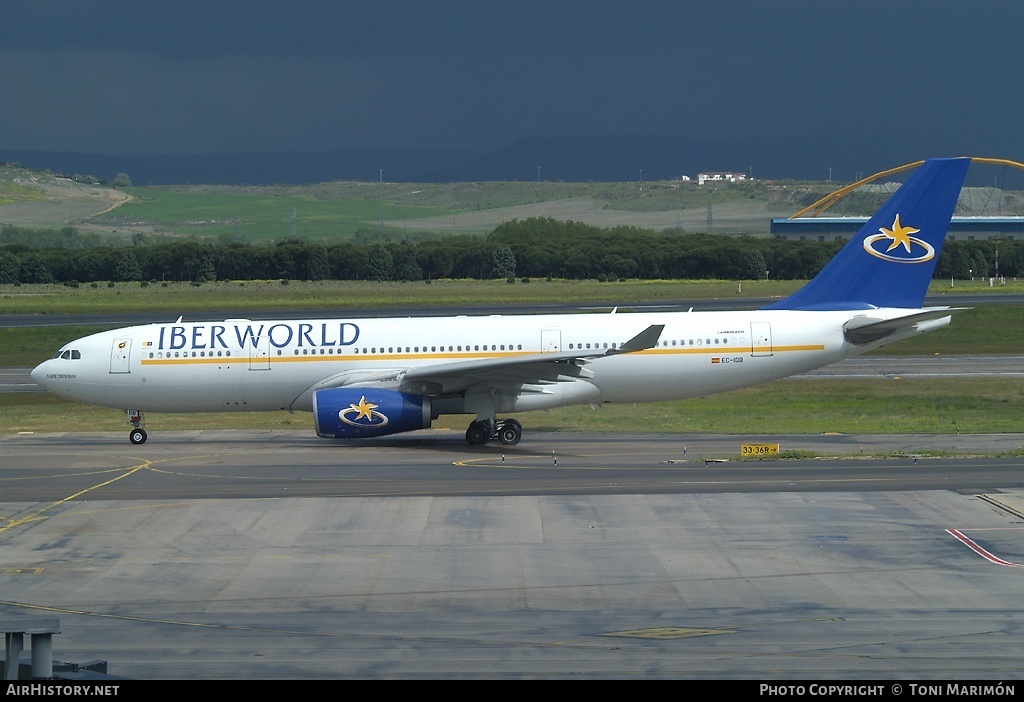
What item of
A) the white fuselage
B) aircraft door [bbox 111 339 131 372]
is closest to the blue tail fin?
the white fuselage

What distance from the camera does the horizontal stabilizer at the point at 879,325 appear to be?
34.7 meters

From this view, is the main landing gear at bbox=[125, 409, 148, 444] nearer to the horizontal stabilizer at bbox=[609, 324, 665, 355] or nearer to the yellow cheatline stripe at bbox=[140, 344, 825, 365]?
the yellow cheatline stripe at bbox=[140, 344, 825, 365]

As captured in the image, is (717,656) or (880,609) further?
(880,609)

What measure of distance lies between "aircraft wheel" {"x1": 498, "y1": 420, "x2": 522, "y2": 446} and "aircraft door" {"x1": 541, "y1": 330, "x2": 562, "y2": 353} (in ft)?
8.23

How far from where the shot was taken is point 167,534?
77.2 feet

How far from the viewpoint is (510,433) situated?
3525cm

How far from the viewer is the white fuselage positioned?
1414 inches

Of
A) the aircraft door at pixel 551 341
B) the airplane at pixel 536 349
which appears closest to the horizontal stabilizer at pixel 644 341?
the airplane at pixel 536 349

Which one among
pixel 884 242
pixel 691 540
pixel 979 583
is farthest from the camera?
pixel 884 242

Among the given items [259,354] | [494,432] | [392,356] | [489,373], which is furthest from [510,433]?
[259,354]

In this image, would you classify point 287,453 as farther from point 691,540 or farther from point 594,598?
point 594,598

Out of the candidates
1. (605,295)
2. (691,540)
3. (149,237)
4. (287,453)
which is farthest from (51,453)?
(149,237)

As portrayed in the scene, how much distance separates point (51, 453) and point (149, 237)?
168 meters
